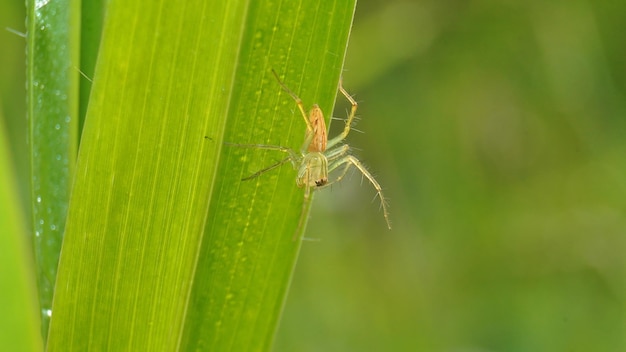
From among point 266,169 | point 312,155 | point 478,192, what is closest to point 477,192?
point 478,192

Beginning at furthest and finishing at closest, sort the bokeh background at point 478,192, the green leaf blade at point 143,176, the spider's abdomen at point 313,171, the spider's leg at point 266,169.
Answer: the bokeh background at point 478,192 → the spider's abdomen at point 313,171 → the spider's leg at point 266,169 → the green leaf blade at point 143,176

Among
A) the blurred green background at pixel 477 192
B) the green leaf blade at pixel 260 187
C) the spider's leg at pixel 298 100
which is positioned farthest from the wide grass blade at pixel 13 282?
the blurred green background at pixel 477 192

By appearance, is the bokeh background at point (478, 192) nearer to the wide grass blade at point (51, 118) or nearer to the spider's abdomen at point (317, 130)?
the spider's abdomen at point (317, 130)

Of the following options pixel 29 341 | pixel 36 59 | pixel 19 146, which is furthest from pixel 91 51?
pixel 19 146

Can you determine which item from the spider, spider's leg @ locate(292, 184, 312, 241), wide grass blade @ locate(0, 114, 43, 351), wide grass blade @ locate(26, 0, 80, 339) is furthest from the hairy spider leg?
wide grass blade @ locate(0, 114, 43, 351)

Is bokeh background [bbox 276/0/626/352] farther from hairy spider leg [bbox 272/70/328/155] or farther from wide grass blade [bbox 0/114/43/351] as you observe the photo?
wide grass blade [bbox 0/114/43/351]

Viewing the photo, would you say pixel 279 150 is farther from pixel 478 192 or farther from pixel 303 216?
pixel 478 192
